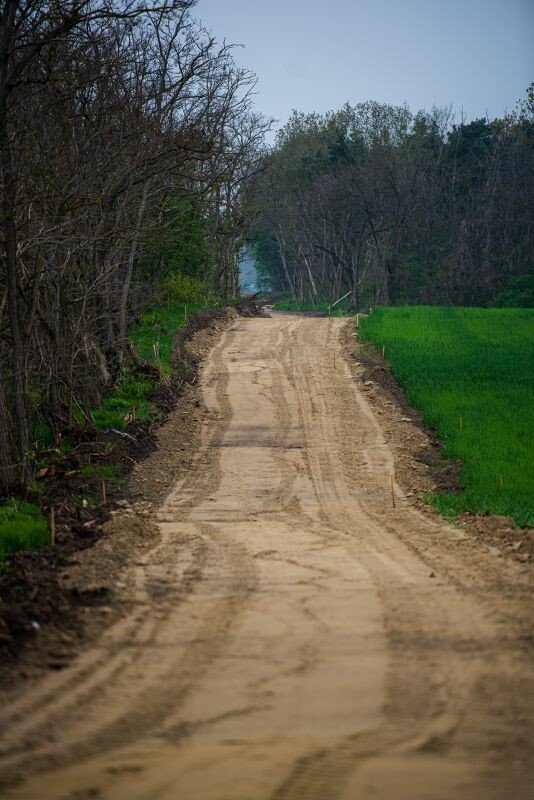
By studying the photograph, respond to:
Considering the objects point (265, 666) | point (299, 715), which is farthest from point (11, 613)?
point (299, 715)

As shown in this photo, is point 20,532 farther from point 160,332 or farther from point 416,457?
point 160,332

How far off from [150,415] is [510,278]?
42.7 meters

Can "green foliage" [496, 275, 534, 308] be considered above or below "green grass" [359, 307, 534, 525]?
above

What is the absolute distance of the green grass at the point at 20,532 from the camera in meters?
11.3

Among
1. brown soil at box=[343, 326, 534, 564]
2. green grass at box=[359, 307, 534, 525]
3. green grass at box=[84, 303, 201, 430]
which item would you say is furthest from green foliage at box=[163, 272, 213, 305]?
brown soil at box=[343, 326, 534, 564]

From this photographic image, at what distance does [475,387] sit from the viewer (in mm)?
24297

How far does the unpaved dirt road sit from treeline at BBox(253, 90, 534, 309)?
160ft

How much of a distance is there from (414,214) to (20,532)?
191 ft

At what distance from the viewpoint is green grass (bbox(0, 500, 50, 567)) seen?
446 inches

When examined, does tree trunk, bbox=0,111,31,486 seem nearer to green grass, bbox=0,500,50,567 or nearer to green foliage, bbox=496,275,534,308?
green grass, bbox=0,500,50,567

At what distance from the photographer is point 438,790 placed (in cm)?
544

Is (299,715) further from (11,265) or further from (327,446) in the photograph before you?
(327,446)

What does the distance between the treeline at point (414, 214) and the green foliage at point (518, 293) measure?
0.40 feet

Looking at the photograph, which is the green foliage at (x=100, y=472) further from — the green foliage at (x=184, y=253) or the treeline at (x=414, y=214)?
the treeline at (x=414, y=214)
